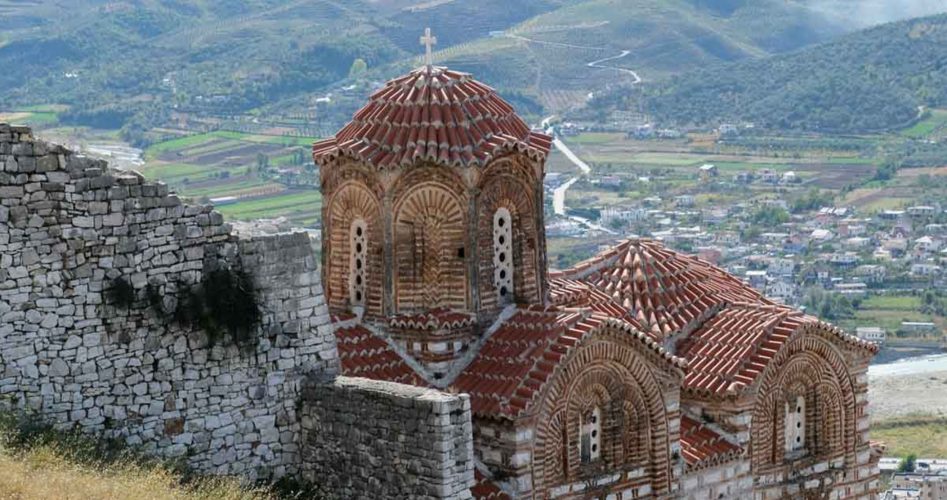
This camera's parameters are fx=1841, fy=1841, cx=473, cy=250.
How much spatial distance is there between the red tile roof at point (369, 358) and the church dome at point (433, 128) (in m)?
1.77

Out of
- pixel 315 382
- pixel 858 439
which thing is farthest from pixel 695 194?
pixel 315 382

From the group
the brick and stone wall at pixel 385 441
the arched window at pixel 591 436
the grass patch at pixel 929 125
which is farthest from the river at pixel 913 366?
the brick and stone wall at pixel 385 441

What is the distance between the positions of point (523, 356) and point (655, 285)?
3.48 meters

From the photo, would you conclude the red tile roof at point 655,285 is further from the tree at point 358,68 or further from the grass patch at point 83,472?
the tree at point 358,68

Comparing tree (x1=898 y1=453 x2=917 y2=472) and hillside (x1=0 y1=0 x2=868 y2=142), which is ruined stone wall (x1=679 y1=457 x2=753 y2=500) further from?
hillside (x1=0 y1=0 x2=868 y2=142)

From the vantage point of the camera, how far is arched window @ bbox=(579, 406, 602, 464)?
734 inches

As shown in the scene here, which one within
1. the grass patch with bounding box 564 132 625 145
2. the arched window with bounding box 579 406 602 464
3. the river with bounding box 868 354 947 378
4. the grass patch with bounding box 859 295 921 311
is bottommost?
the river with bounding box 868 354 947 378

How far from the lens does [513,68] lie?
112812 mm

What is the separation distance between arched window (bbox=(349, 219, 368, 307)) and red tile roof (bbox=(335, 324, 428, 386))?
429 millimetres

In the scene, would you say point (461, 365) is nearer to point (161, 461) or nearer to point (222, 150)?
point (161, 461)

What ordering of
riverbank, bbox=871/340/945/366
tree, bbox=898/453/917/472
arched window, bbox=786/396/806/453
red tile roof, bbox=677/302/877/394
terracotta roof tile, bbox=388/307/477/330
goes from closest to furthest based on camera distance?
terracotta roof tile, bbox=388/307/477/330
red tile roof, bbox=677/302/877/394
arched window, bbox=786/396/806/453
tree, bbox=898/453/917/472
riverbank, bbox=871/340/945/366

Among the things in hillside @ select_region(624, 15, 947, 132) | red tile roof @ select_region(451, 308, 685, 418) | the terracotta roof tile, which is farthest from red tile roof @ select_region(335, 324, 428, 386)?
hillside @ select_region(624, 15, 947, 132)

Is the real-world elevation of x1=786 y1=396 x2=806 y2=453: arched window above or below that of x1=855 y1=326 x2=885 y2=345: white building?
above

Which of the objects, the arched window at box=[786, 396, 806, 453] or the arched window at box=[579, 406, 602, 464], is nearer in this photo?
the arched window at box=[579, 406, 602, 464]
